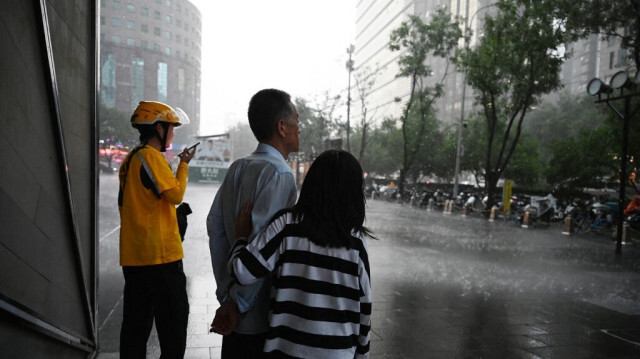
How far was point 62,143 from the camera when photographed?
95.5 inches

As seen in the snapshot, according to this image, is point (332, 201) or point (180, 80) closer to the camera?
point (332, 201)

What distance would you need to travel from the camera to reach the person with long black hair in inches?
67.6

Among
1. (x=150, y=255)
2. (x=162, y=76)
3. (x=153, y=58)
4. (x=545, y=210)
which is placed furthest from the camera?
(x=153, y=58)

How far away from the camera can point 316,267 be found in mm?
1738

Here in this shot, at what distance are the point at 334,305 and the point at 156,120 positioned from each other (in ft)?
5.34

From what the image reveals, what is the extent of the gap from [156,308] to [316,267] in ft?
4.24

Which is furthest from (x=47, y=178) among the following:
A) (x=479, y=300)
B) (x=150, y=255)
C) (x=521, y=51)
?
(x=521, y=51)

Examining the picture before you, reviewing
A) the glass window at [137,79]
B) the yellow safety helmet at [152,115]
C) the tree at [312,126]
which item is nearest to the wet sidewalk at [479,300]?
the yellow safety helmet at [152,115]

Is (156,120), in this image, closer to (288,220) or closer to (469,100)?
(288,220)

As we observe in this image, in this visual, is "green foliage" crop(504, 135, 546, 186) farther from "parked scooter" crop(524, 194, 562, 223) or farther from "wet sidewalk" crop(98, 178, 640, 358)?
"wet sidewalk" crop(98, 178, 640, 358)

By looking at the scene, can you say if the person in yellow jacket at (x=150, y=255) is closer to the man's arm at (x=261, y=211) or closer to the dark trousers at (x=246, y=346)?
the dark trousers at (x=246, y=346)

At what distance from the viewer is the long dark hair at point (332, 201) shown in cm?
174

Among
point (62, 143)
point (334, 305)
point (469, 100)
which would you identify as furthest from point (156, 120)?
point (469, 100)

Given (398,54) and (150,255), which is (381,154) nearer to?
(398,54)
